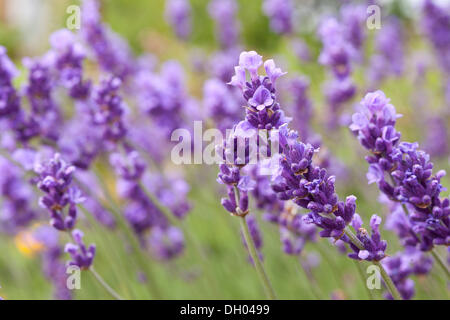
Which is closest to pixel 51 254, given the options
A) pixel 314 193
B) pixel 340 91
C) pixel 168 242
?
pixel 168 242

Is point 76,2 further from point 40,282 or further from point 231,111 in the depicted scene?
point 231,111

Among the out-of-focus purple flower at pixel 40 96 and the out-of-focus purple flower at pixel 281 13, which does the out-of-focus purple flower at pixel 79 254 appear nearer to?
the out-of-focus purple flower at pixel 40 96

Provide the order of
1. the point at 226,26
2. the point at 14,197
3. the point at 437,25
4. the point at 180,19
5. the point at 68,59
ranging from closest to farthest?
the point at 68,59
the point at 14,197
the point at 437,25
the point at 180,19
the point at 226,26

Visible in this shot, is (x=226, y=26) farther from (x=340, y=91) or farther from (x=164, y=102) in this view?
(x=340, y=91)

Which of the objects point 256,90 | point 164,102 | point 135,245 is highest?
point 164,102
